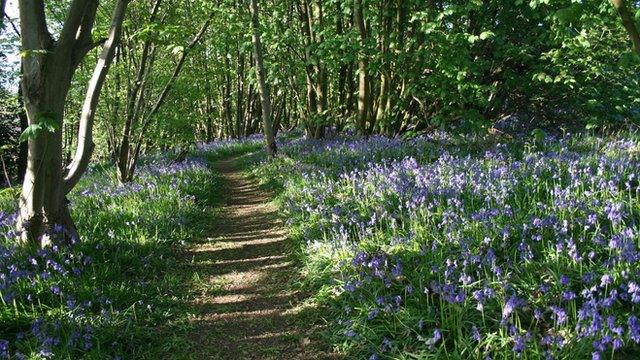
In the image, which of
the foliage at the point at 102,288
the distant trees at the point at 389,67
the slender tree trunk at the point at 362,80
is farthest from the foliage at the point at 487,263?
the slender tree trunk at the point at 362,80

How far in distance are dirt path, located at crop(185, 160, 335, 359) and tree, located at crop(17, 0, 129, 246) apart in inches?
69.7

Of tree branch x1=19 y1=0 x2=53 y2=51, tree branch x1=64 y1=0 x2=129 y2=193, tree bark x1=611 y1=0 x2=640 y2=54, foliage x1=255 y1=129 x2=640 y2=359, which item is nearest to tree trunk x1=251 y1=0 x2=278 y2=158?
tree branch x1=64 y1=0 x2=129 y2=193

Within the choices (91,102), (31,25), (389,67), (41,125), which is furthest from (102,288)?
(389,67)

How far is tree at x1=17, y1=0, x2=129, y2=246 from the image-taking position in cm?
489

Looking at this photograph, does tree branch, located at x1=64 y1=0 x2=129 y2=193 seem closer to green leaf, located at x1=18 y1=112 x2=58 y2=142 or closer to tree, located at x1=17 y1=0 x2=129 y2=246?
tree, located at x1=17 y1=0 x2=129 y2=246

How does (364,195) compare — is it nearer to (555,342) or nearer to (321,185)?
(321,185)

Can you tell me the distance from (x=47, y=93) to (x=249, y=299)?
10.0 ft

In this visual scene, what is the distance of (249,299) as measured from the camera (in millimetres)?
4848

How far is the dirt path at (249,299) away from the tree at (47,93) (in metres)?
1.77

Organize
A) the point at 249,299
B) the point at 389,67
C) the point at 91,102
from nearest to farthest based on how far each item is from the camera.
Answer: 1. the point at 249,299
2. the point at 91,102
3. the point at 389,67

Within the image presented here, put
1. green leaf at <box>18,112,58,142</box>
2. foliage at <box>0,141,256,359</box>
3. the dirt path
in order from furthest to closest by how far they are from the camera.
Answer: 1. green leaf at <box>18,112,58,142</box>
2. the dirt path
3. foliage at <box>0,141,256,359</box>

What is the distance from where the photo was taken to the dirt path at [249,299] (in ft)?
12.9

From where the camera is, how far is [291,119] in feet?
114

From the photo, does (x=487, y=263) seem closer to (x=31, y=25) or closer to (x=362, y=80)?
(x=31, y=25)
